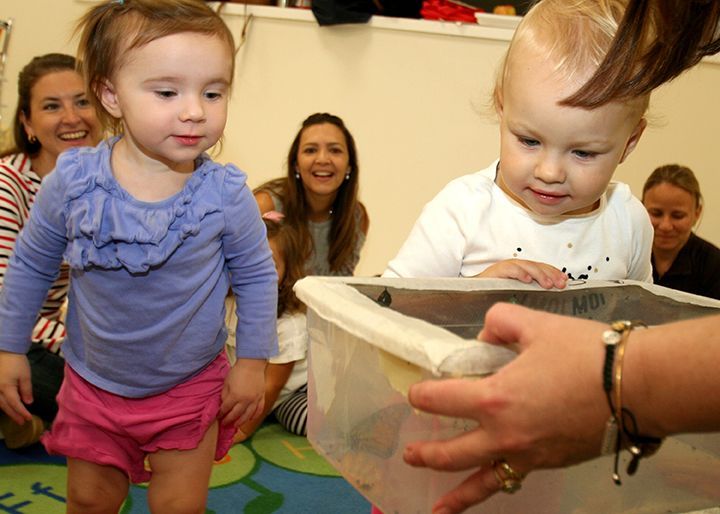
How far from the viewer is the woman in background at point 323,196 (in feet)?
8.09

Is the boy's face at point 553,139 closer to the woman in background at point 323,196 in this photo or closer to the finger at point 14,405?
the finger at point 14,405

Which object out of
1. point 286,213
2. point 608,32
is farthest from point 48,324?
point 608,32

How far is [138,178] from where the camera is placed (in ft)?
3.54

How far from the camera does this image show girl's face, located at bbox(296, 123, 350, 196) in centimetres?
248

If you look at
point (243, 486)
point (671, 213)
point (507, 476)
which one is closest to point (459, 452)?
point (507, 476)

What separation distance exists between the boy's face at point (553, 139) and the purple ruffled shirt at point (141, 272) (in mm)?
366

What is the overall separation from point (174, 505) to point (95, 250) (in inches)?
14.2

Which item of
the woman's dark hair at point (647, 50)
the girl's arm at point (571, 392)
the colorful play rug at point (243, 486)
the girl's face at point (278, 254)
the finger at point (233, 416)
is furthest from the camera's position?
the girl's face at point (278, 254)

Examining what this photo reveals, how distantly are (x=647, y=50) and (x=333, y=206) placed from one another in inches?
66.4

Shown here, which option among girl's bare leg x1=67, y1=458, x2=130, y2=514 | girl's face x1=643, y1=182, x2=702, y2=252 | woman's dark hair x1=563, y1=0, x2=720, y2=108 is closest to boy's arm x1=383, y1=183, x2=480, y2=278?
woman's dark hair x1=563, y1=0, x2=720, y2=108

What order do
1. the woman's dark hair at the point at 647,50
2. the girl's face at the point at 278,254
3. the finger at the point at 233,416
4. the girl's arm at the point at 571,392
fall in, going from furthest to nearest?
1. the girl's face at the point at 278,254
2. the finger at the point at 233,416
3. the woman's dark hair at the point at 647,50
4. the girl's arm at the point at 571,392

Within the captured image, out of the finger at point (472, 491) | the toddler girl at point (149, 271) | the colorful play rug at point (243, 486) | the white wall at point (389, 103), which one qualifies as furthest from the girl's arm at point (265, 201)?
the finger at point (472, 491)

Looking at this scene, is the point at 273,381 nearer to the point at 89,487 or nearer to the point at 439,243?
the point at 89,487

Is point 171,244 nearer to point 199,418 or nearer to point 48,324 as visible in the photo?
point 199,418
